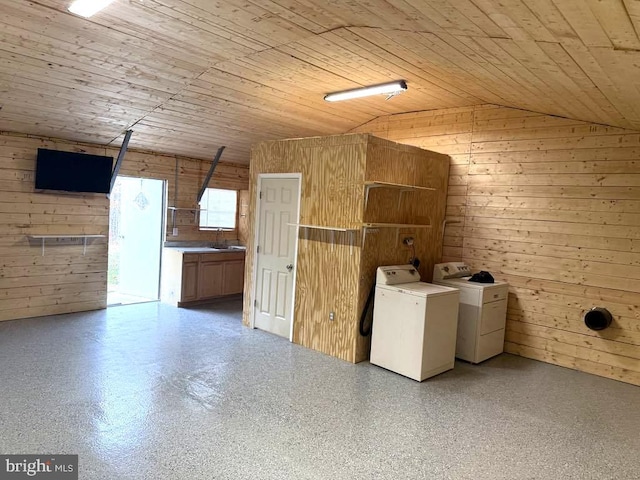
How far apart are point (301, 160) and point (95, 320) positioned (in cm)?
339

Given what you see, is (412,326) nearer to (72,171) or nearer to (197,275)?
(197,275)

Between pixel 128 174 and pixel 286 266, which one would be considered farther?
pixel 128 174

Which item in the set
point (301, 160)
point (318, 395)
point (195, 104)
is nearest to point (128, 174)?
point (195, 104)

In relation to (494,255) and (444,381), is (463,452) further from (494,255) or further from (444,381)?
(494,255)

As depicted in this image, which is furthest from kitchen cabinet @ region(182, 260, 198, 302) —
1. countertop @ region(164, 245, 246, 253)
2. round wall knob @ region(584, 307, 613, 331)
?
round wall knob @ region(584, 307, 613, 331)

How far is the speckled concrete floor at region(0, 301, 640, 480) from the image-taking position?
2.80 metres

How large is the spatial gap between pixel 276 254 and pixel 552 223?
10.7 feet

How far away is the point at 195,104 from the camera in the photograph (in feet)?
17.6

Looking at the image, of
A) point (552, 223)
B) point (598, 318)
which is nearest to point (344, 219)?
point (552, 223)

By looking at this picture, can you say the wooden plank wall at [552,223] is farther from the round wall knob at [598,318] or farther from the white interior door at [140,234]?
the white interior door at [140,234]

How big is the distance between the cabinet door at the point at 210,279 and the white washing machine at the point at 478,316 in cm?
353

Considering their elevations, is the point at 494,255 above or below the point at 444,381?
above

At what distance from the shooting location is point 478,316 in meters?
4.93

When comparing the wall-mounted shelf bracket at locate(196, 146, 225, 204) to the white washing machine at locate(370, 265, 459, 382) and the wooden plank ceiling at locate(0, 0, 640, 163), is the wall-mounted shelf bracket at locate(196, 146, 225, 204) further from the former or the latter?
the white washing machine at locate(370, 265, 459, 382)
